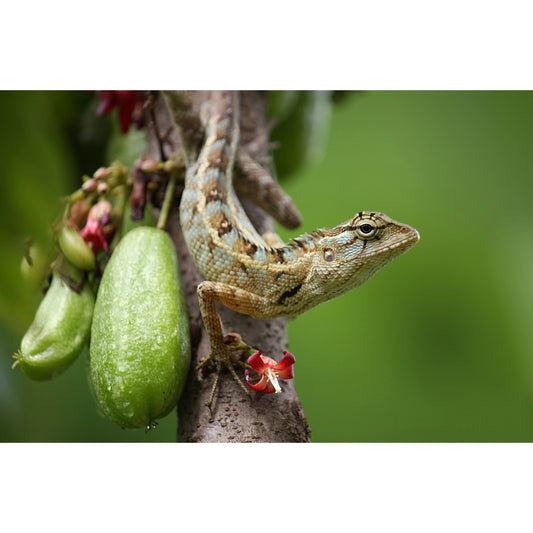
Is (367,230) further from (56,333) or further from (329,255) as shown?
(56,333)

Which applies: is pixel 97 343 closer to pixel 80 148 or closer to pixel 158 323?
pixel 158 323

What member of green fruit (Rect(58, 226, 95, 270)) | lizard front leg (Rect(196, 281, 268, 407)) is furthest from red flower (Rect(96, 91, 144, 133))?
lizard front leg (Rect(196, 281, 268, 407))

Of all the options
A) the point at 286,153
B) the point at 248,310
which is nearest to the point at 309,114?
the point at 286,153

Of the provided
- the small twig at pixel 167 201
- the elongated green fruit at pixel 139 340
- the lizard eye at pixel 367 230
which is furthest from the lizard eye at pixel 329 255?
the small twig at pixel 167 201

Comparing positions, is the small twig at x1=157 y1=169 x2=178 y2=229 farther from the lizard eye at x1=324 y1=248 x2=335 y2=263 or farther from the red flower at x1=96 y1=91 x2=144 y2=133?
the lizard eye at x1=324 y1=248 x2=335 y2=263

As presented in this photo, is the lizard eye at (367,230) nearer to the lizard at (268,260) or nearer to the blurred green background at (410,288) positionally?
the lizard at (268,260)
